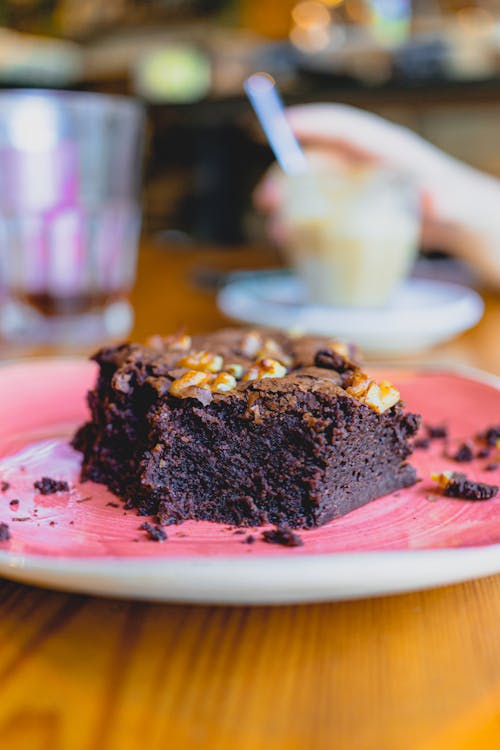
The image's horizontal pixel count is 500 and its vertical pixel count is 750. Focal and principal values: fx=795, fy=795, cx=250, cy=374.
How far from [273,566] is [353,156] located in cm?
217

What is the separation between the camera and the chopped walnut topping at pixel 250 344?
1.14 metres

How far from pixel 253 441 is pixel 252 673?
359mm

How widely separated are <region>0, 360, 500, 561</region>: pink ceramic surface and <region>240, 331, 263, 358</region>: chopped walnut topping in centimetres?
27

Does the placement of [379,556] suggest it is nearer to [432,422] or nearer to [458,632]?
[458,632]

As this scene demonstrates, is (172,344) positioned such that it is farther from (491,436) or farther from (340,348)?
(491,436)

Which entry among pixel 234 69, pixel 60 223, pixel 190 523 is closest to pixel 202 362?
pixel 190 523

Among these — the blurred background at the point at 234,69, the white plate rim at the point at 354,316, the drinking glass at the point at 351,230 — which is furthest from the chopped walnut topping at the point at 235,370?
the blurred background at the point at 234,69

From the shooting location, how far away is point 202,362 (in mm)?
1046

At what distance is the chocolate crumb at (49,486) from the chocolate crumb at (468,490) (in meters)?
0.48

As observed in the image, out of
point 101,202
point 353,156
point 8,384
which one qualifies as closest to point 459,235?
point 353,156

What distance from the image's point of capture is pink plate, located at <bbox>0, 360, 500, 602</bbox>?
0.65 meters

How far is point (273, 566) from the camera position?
65 centimetres

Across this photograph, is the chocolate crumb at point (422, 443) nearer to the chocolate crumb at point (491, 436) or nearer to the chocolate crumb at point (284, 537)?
Result: the chocolate crumb at point (491, 436)

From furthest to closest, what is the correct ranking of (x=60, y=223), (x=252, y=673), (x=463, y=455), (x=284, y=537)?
(x=60, y=223)
(x=463, y=455)
(x=284, y=537)
(x=252, y=673)
